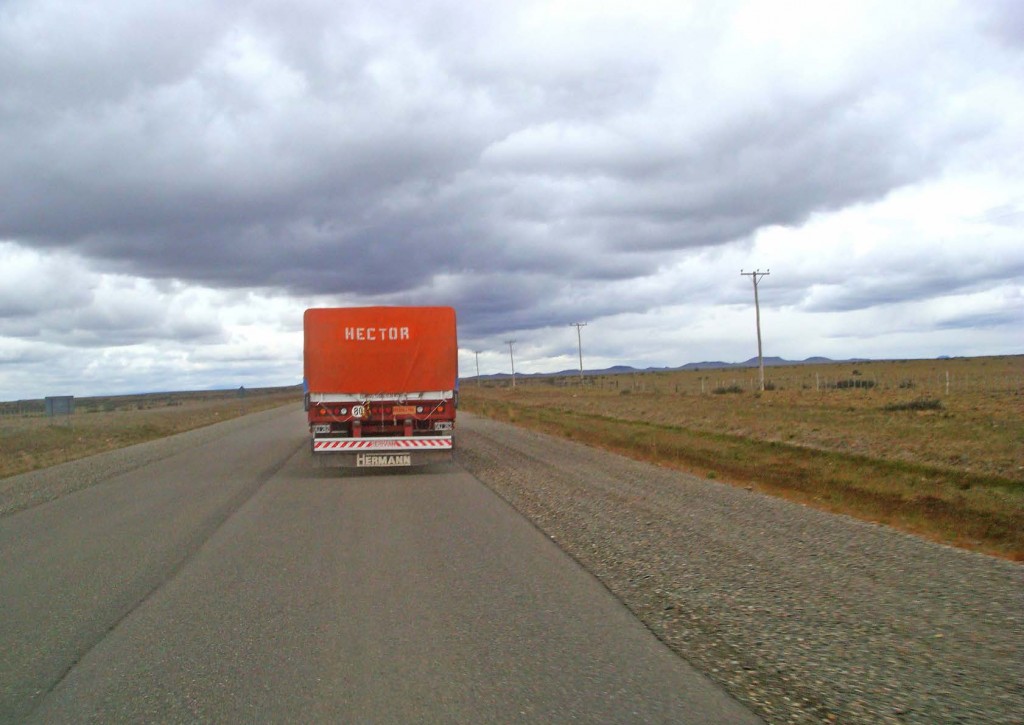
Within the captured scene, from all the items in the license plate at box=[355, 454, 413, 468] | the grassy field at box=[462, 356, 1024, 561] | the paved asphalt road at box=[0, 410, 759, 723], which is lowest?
the grassy field at box=[462, 356, 1024, 561]

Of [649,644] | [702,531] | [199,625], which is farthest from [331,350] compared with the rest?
[649,644]

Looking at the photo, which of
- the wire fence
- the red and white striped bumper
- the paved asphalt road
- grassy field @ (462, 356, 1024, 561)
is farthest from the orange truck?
the wire fence

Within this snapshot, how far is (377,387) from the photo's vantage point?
16.5 metres

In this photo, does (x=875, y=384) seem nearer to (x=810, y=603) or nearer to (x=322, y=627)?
(x=810, y=603)

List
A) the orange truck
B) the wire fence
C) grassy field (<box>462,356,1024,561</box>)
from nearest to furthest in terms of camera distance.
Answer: grassy field (<box>462,356,1024,561</box>)
the orange truck
the wire fence

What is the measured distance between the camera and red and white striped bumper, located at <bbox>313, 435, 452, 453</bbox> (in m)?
16.2

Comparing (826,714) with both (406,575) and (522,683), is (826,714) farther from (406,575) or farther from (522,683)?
(406,575)

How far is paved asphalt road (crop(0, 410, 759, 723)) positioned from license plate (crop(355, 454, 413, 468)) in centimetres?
455

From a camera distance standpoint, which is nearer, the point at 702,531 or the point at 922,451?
the point at 702,531

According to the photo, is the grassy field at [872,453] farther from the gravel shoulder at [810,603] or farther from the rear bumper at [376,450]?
Answer: the rear bumper at [376,450]

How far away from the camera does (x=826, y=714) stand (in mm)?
4496

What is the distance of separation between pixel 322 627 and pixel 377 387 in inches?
413

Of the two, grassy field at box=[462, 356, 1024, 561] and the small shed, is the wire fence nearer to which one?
grassy field at box=[462, 356, 1024, 561]

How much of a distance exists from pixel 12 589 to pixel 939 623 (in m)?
7.96
